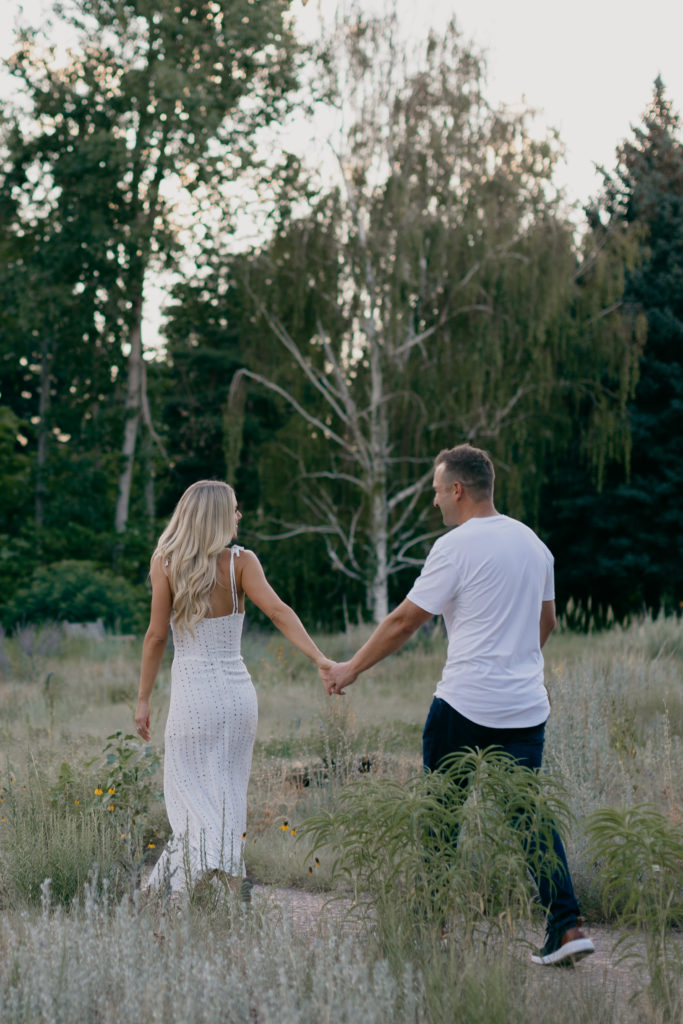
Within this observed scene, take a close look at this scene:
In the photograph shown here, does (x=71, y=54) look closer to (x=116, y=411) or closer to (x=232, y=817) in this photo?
(x=116, y=411)

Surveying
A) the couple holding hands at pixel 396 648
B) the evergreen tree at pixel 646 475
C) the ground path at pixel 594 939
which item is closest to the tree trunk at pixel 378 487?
the evergreen tree at pixel 646 475

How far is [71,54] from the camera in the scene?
889 inches

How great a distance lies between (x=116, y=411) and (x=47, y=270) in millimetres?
3092

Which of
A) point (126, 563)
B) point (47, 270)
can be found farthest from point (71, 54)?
point (126, 563)

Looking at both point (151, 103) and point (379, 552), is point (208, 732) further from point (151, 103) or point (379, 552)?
point (151, 103)

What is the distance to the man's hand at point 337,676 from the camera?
192 inches

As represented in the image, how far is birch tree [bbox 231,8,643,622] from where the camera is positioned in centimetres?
1989

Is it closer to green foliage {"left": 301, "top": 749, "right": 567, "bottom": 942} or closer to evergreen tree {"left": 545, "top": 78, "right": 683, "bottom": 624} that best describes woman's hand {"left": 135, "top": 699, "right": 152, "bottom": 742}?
green foliage {"left": 301, "top": 749, "right": 567, "bottom": 942}

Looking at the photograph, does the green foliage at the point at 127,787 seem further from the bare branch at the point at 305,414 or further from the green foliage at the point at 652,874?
the bare branch at the point at 305,414

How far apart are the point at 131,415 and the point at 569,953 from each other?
66.3 ft

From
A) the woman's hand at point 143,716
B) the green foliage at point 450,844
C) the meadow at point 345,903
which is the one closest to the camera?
the meadow at point 345,903

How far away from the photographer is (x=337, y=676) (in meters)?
5.08

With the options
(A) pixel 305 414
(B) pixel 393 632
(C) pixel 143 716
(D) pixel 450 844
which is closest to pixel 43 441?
(A) pixel 305 414

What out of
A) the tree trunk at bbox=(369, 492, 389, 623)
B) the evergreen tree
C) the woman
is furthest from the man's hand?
the evergreen tree
